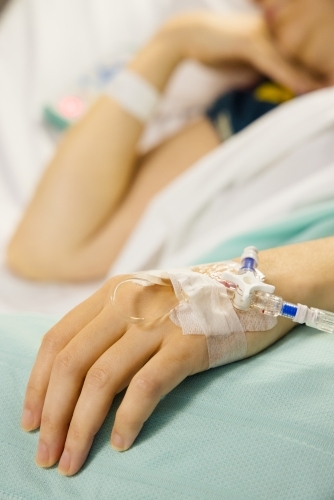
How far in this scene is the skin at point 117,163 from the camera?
116cm

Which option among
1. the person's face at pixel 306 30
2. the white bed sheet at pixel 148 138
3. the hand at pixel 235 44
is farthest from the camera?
the hand at pixel 235 44

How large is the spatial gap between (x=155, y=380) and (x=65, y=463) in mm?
128

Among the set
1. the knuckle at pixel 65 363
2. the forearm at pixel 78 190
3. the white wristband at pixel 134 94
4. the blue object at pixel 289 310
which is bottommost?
the forearm at pixel 78 190

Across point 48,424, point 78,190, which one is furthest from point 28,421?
point 78,190

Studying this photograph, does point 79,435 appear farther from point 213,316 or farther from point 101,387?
point 213,316

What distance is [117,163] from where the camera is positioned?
122 centimetres

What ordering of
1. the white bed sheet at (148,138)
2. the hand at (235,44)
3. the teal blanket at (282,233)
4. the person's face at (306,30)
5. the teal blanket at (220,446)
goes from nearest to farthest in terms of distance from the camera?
the teal blanket at (220,446)
the teal blanket at (282,233)
the white bed sheet at (148,138)
the person's face at (306,30)
the hand at (235,44)

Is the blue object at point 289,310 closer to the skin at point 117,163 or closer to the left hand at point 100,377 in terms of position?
the left hand at point 100,377

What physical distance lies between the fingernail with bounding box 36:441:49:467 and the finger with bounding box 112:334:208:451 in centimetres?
8

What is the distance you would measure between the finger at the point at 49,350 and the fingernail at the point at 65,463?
6 centimetres

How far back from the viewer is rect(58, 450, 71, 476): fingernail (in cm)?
53

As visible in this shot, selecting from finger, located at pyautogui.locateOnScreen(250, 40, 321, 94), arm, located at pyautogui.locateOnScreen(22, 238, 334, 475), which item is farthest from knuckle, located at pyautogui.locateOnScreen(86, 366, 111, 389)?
finger, located at pyautogui.locateOnScreen(250, 40, 321, 94)

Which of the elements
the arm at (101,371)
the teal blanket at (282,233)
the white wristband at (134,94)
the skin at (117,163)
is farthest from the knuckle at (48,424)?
the white wristband at (134,94)

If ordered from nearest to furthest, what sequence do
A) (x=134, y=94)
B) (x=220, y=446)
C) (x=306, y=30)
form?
1. (x=220, y=446)
2. (x=306, y=30)
3. (x=134, y=94)
